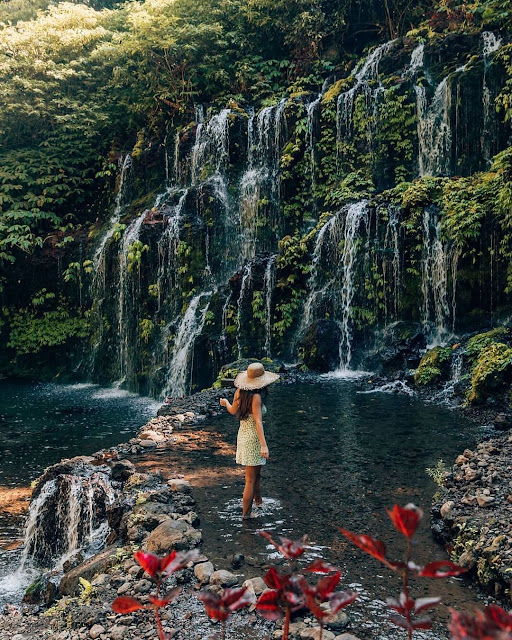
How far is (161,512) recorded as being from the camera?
6.13 m

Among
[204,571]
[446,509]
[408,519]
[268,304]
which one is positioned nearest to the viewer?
[408,519]

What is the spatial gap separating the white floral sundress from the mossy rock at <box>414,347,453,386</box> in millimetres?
7834

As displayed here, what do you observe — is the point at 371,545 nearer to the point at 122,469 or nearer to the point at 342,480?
the point at 342,480

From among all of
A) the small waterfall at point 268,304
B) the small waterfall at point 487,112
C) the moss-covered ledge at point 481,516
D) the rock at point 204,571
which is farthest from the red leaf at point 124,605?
the small waterfall at point 487,112

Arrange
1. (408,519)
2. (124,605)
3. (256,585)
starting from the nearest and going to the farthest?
(408,519) → (124,605) → (256,585)

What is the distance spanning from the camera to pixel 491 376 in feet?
34.7

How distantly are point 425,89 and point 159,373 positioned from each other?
1270 centimetres

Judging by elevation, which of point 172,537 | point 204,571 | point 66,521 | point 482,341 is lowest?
point 66,521

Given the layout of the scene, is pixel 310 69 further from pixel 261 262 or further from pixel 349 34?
pixel 261 262

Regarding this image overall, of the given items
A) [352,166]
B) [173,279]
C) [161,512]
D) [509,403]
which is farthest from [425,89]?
[161,512]

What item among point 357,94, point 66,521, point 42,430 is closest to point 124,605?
point 66,521

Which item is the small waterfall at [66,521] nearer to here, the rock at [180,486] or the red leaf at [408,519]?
the rock at [180,486]

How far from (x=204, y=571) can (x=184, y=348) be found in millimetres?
12504

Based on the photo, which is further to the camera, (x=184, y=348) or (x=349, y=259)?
(x=184, y=348)
